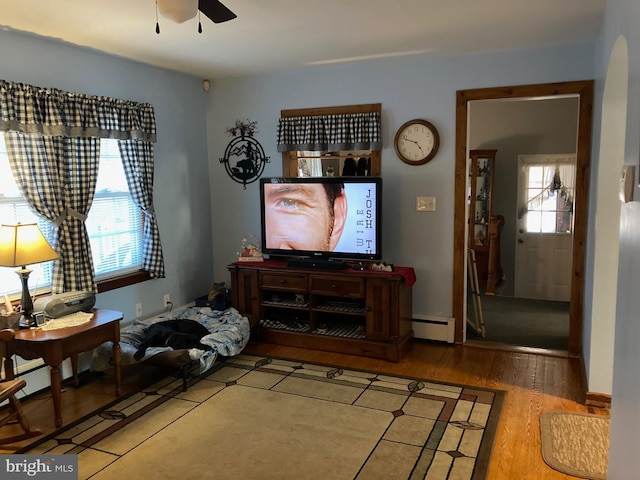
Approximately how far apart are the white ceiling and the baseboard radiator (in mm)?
2253

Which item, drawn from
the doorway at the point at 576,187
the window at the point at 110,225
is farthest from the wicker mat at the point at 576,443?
the window at the point at 110,225

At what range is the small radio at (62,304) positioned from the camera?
3332mm

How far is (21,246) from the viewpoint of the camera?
3084 millimetres

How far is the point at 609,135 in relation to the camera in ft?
10.5

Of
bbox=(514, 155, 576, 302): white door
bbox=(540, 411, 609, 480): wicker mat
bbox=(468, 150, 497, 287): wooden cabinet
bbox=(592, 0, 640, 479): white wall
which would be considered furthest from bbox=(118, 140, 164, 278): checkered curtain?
bbox=(514, 155, 576, 302): white door

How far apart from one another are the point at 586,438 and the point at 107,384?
3152mm

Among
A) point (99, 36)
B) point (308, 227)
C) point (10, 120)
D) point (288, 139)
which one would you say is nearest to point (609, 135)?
point (308, 227)

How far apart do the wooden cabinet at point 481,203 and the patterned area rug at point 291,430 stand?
3338mm

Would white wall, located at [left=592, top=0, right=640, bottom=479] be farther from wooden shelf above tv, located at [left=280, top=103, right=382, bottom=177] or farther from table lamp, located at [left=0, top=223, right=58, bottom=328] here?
table lamp, located at [left=0, top=223, right=58, bottom=328]

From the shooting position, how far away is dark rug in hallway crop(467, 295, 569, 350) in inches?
186

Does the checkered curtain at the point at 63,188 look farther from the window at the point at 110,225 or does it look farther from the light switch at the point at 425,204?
the light switch at the point at 425,204

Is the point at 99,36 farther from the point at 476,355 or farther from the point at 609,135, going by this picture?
the point at 476,355

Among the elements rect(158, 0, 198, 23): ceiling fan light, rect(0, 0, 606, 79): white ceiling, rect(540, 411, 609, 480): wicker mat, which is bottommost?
rect(540, 411, 609, 480): wicker mat

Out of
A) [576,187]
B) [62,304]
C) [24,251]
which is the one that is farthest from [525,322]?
[24,251]
